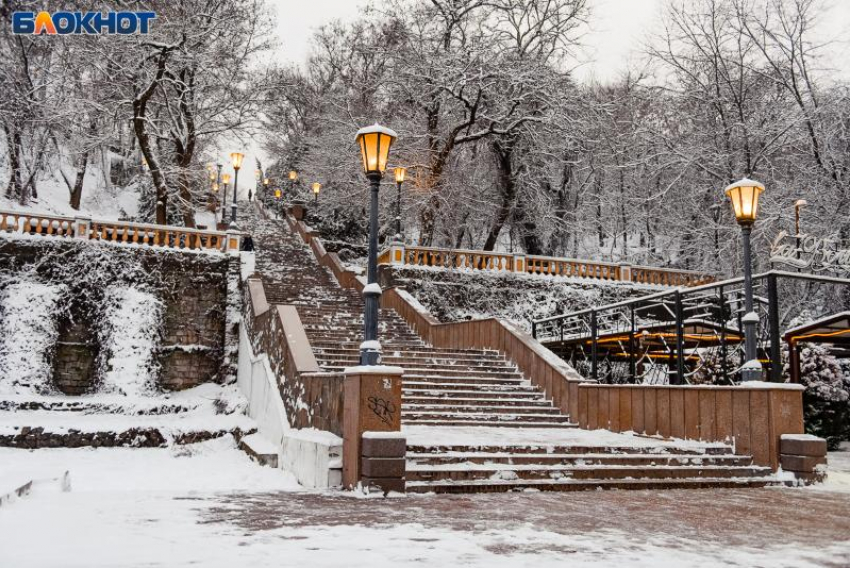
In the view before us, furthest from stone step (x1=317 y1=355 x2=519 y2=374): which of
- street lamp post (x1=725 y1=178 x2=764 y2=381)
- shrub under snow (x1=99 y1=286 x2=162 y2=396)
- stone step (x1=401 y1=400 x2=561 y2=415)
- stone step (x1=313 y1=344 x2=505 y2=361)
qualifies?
shrub under snow (x1=99 y1=286 x2=162 y2=396)

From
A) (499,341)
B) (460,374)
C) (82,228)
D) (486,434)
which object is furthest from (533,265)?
(486,434)

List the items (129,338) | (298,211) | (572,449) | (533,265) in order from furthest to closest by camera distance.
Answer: (298,211) → (533,265) → (129,338) → (572,449)

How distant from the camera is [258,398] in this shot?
15.3 m

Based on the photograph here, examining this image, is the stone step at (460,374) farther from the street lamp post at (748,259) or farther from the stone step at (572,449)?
the street lamp post at (748,259)

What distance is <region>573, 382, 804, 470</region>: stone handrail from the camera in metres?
10.1

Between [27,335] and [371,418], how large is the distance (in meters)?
13.9

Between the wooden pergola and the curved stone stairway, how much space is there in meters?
3.76

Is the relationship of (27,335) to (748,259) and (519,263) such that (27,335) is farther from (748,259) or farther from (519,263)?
(748,259)

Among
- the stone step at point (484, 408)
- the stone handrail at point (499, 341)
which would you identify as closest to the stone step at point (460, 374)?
the stone handrail at point (499, 341)

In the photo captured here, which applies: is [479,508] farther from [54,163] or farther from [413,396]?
[54,163]

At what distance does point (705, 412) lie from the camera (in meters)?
10.8

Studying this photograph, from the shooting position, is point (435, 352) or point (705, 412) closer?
point (705, 412)

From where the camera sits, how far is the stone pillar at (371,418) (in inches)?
323

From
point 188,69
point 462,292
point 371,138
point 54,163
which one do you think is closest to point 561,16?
point 462,292
